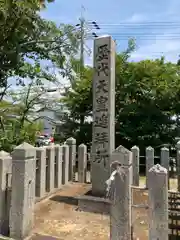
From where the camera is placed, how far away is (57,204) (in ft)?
18.3

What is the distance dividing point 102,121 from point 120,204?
10.2ft

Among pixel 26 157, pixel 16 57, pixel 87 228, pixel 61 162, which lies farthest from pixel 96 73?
pixel 16 57

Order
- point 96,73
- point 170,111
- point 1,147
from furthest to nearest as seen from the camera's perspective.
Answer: point 170,111 < point 1,147 < point 96,73

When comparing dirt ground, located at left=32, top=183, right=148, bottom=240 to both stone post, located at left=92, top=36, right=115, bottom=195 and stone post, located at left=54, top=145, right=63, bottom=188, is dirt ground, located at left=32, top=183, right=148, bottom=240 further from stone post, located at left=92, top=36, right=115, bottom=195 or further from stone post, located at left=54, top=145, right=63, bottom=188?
stone post, located at left=92, top=36, right=115, bottom=195

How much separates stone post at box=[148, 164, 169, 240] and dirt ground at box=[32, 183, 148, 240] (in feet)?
3.24

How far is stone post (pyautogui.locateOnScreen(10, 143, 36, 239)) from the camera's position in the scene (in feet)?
12.3

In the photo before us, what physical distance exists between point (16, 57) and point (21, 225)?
7.90 meters

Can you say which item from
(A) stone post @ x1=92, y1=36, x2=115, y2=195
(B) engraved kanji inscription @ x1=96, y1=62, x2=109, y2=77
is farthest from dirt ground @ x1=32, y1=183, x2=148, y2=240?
(B) engraved kanji inscription @ x1=96, y1=62, x2=109, y2=77

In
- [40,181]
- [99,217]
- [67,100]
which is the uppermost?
[67,100]

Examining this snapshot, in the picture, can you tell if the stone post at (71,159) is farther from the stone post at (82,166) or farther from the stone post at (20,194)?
the stone post at (20,194)

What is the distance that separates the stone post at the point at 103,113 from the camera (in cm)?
600

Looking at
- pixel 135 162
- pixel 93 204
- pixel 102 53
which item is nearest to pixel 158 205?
pixel 93 204

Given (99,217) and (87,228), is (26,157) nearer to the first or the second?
(87,228)

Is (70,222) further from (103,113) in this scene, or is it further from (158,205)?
(103,113)
